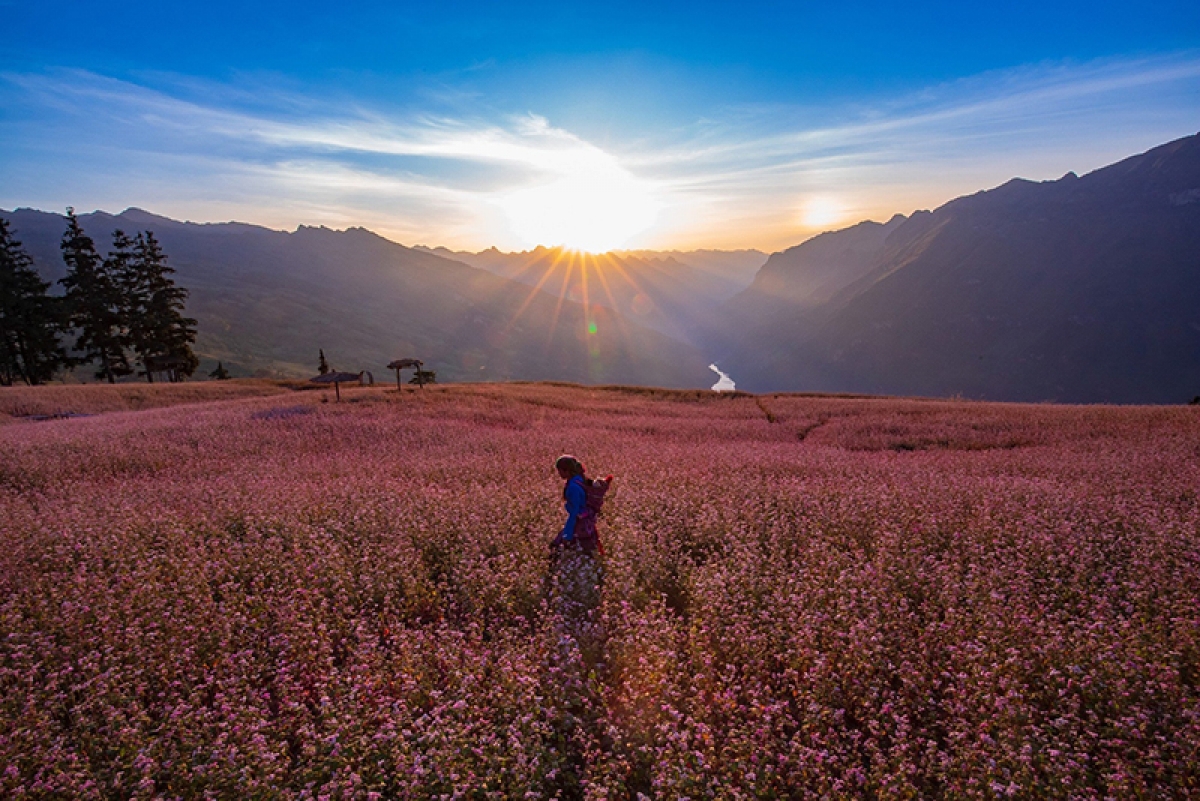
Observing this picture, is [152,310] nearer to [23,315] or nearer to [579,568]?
[23,315]

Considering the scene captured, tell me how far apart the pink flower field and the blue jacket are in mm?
458

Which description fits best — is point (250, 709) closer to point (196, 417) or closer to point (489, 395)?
A: point (196, 417)

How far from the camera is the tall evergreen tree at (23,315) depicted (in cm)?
4225

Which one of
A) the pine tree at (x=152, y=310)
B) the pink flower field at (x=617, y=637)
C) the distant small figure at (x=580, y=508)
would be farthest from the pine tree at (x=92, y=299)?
the distant small figure at (x=580, y=508)

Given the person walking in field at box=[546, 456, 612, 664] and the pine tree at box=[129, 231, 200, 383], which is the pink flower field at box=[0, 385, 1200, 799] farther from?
the pine tree at box=[129, 231, 200, 383]

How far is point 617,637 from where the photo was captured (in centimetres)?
524

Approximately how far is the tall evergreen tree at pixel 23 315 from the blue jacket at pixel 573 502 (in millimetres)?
54797

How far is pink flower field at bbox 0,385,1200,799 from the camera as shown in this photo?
358 cm

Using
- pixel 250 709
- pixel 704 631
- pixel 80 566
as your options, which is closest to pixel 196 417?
pixel 80 566

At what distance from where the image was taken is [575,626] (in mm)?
5461

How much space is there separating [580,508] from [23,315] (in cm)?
5742

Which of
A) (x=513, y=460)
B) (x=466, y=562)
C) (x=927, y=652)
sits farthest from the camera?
(x=513, y=460)

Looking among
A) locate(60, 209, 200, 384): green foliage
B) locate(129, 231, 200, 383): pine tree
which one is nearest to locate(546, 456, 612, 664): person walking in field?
locate(60, 209, 200, 384): green foliage

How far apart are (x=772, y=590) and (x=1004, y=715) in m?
2.52
